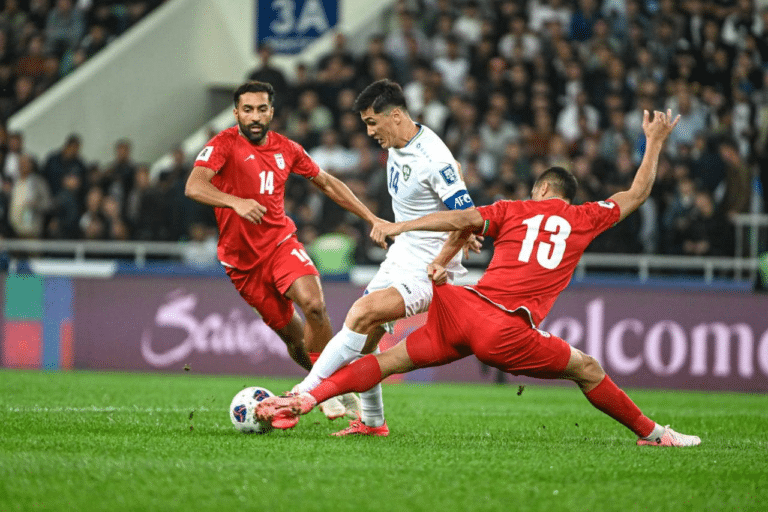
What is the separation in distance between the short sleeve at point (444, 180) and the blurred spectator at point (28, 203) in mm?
10169

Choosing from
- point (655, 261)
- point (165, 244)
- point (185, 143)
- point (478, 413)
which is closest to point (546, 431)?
point (478, 413)

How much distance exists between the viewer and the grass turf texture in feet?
15.8

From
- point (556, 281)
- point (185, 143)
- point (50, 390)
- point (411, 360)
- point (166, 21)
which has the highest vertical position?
point (166, 21)

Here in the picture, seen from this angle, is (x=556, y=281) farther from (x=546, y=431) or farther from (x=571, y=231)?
(x=546, y=431)

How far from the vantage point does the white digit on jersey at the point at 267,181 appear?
8180 mm

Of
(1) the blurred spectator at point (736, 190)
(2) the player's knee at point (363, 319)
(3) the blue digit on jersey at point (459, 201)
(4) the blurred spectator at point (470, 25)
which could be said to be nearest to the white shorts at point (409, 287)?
(2) the player's knee at point (363, 319)

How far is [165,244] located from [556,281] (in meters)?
9.26

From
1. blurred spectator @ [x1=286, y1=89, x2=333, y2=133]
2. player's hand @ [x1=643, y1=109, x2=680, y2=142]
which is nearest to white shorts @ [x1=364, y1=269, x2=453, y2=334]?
player's hand @ [x1=643, y1=109, x2=680, y2=142]

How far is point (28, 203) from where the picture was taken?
638 inches

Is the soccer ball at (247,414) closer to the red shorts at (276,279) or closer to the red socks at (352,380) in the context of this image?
the red socks at (352,380)

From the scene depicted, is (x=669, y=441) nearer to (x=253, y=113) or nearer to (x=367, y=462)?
(x=367, y=462)

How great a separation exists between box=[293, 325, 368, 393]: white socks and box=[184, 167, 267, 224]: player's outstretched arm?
920mm

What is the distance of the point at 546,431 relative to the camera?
7.94m

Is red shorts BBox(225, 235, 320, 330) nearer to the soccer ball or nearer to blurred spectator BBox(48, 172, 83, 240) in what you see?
the soccer ball
